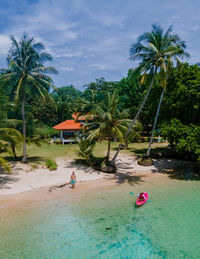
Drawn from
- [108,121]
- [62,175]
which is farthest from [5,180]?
[108,121]

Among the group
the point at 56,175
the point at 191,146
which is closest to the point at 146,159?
the point at 191,146

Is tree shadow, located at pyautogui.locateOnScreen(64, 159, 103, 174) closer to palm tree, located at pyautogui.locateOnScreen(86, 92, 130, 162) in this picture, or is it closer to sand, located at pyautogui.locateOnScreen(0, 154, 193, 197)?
sand, located at pyautogui.locateOnScreen(0, 154, 193, 197)

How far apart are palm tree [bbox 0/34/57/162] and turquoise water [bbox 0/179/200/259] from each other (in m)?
10.2

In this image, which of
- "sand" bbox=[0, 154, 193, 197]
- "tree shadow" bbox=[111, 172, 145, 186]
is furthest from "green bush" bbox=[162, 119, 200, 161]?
"tree shadow" bbox=[111, 172, 145, 186]

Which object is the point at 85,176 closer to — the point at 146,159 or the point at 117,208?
the point at 117,208

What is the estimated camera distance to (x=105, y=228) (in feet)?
40.7

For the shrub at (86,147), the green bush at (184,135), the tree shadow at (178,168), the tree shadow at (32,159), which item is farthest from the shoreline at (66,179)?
the green bush at (184,135)

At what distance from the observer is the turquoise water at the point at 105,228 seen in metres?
10.3

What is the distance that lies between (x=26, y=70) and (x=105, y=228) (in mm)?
17580

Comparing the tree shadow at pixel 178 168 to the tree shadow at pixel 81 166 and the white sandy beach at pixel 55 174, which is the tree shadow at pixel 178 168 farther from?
the tree shadow at pixel 81 166

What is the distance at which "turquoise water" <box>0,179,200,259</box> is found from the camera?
10339mm

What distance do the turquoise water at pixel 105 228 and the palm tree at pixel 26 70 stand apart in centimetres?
1022

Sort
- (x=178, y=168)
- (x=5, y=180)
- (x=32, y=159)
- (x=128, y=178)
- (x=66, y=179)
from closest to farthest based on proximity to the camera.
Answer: (x=5, y=180) < (x=66, y=179) < (x=128, y=178) < (x=32, y=159) < (x=178, y=168)

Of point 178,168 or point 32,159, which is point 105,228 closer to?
point 32,159
